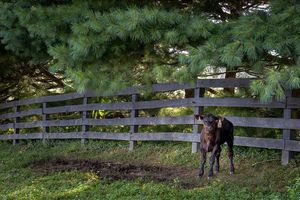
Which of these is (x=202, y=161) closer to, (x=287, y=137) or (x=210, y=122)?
(x=210, y=122)

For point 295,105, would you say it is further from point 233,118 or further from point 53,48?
point 53,48

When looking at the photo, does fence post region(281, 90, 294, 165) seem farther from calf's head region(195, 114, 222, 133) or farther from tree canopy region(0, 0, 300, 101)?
tree canopy region(0, 0, 300, 101)

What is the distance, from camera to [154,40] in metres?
6.50

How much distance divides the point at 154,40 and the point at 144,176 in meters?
3.24

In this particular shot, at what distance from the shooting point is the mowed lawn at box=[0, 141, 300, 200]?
746 centimetres

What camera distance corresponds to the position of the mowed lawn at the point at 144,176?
7455 millimetres

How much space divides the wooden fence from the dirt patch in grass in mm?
1177

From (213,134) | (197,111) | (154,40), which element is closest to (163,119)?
(197,111)

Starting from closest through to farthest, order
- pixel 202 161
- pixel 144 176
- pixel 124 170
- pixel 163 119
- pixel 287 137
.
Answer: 1. pixel 202 161
2. pixel 287 137
3. pixel 144 176
4. pixel 124 170
5. pixel 163 119

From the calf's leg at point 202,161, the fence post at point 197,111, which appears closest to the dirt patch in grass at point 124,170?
the calf's leg at point 202,161

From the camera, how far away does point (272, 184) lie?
7621mm

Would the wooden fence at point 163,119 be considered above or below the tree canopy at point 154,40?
below

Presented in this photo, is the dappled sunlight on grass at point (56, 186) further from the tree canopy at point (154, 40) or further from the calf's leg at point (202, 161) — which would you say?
the tree canopy at point (154, 40)

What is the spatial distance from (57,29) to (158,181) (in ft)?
10.1
